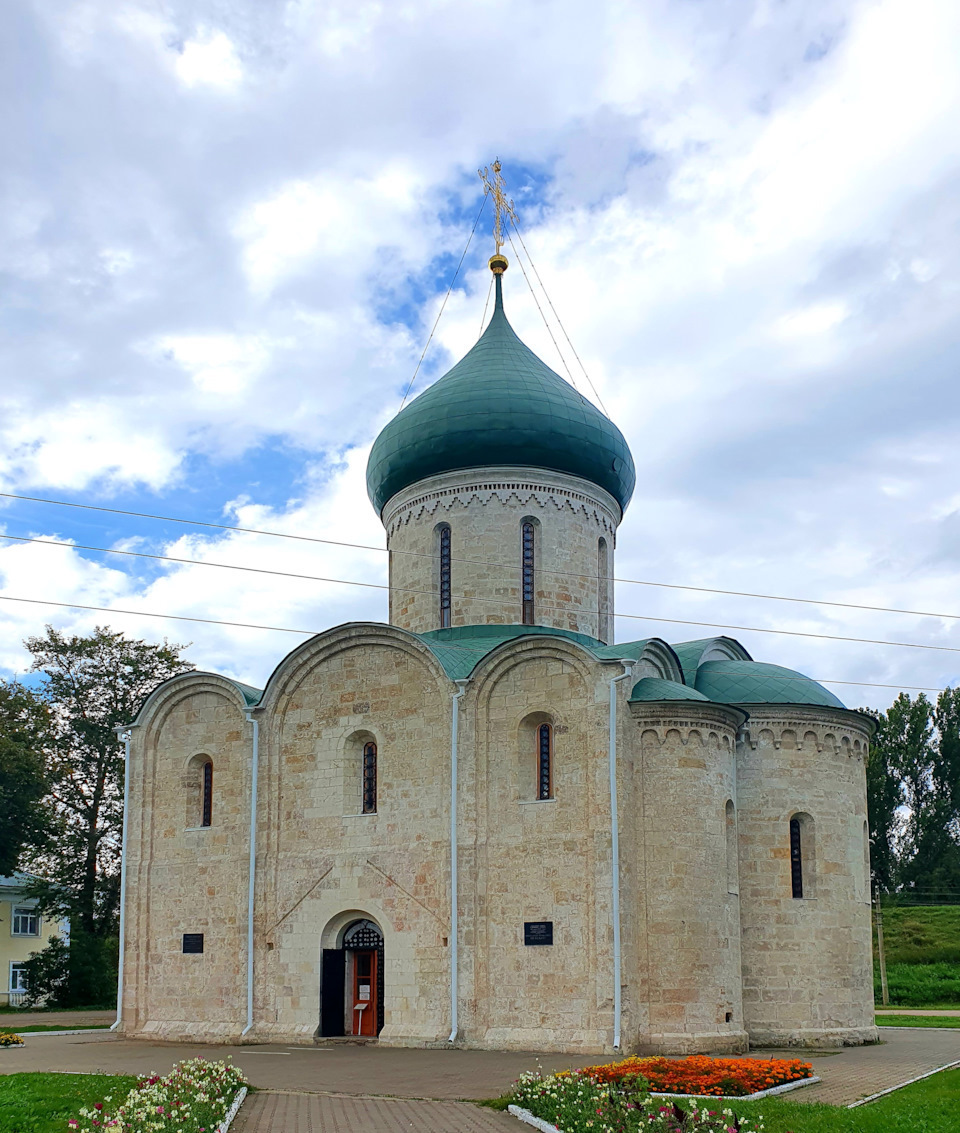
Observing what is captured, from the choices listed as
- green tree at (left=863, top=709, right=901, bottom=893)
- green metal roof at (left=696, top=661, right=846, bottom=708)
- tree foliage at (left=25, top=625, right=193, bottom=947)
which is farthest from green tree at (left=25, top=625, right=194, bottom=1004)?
green tree at (left=863, top=709, right=901, bottom=893)

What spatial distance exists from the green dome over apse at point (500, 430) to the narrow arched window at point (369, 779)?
5.11 m

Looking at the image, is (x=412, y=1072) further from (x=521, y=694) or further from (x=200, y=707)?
(x=200, y=707)

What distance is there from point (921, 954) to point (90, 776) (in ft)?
80.8

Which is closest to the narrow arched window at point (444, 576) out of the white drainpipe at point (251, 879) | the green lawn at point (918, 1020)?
the white drainpipe at point (251, 879)

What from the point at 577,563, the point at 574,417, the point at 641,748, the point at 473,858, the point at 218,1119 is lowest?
the point at 218,1119

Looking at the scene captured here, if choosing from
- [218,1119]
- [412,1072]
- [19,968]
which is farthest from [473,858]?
[19,968]

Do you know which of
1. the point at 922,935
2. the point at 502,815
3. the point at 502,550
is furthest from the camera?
the point at 922,935

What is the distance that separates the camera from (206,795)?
19312mm

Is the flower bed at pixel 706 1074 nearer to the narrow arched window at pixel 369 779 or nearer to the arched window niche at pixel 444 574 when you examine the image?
the narrow arched window at pixel 369 779

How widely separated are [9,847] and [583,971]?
657 inches

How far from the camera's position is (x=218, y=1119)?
925cm

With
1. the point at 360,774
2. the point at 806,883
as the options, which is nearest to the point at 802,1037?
the point at 806,883

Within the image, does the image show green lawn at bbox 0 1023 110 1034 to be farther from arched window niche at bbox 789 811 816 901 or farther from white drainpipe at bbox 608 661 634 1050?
arched window niche at bbox 789 811 816 901

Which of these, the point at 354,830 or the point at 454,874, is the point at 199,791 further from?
the point at 454,874
